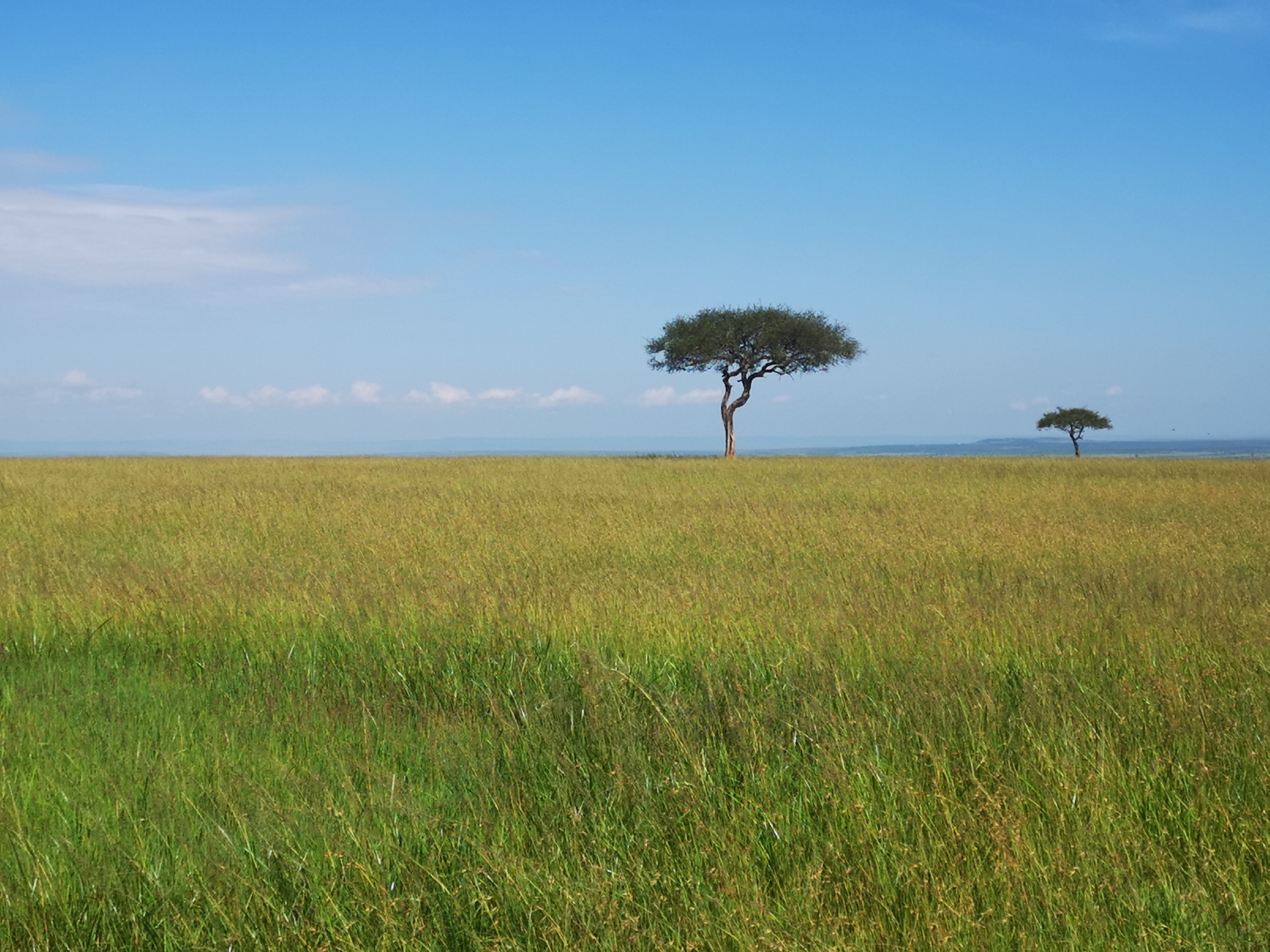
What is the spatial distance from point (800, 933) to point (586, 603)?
5.15m

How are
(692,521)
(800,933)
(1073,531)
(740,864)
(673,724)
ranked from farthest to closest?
(692,521), (1073,531), (673,724), (740,864), (800,933)

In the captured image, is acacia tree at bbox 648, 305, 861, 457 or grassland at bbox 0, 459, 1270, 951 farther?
acacia tree at bbox 648, 305, 861, 457

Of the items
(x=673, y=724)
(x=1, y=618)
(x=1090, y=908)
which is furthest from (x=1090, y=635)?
(x=1, y=618)

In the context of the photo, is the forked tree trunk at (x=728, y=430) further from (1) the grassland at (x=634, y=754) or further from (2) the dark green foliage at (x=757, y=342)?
(1) the grassland at (x=634, y=754)

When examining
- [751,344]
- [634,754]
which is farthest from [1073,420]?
[634,754]

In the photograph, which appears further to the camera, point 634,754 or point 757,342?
point 757,342

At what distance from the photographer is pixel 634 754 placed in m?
4.50

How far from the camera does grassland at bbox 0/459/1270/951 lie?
326 cm

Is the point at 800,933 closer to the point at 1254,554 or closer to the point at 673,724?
the point at 673,724

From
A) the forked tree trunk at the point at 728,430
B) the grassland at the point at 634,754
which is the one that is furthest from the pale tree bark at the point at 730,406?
the grassland at the point at 634,754

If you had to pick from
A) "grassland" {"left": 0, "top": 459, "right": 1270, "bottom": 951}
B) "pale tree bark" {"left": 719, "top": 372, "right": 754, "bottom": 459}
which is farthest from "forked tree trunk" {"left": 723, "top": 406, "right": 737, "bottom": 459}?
"grassland" {"left": 0, "top": 459, "right": 1270, "bottom": 951}

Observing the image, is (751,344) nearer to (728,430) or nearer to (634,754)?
(728,430)

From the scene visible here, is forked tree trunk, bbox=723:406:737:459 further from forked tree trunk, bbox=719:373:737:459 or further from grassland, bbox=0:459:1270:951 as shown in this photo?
grassland, bbox=0:459:1270:951

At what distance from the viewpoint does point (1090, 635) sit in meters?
6.84
